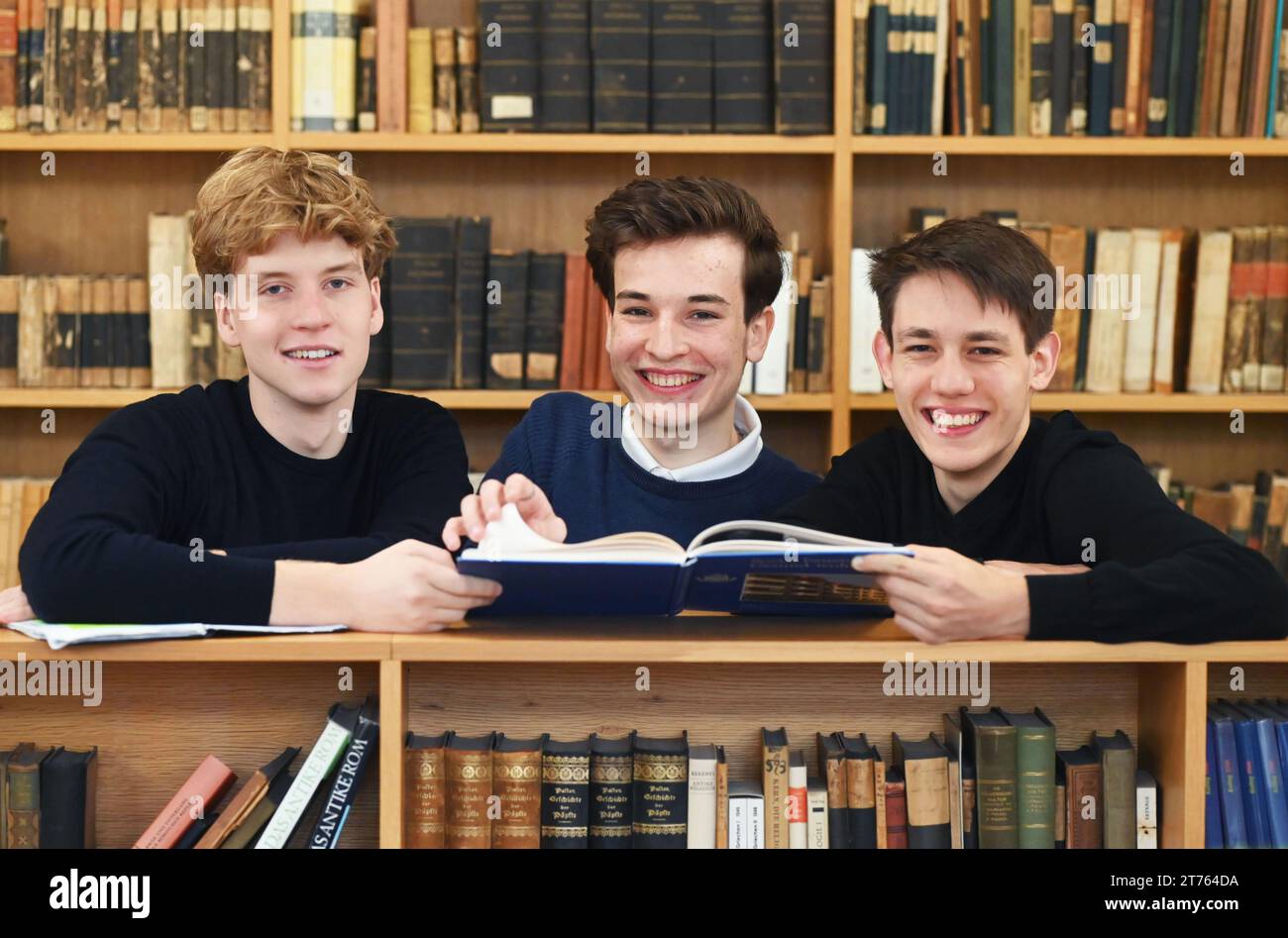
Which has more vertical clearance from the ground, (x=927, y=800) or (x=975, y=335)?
(x=975, y=335)

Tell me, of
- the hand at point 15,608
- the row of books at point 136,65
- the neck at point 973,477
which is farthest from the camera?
the row of books at point 136,65

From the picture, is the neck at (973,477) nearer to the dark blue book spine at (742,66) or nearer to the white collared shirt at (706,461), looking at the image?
the white collared shirt at (706,461)

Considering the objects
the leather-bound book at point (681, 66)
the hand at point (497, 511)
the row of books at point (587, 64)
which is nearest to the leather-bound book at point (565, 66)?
the row of books at point (587, 64)

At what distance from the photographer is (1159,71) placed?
2.79 meters

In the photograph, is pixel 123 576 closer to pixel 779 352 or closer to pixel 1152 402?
pixel 779 352

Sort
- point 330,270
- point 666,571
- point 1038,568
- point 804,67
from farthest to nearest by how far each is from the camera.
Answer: point 804,67
point 330,270
point 1038,568
point 666,571

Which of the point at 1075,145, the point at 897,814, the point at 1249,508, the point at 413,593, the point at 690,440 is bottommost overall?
the point at 897,814

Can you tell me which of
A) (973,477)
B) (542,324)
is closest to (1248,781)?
(973,477)

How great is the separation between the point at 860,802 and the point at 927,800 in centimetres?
7

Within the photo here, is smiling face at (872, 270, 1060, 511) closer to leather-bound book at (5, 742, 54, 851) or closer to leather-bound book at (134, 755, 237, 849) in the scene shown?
leather-bound book at (134, 755, 237, 849)

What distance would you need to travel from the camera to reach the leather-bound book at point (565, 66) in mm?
2785

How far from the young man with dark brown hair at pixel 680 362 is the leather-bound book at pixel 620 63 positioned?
106 centimetres

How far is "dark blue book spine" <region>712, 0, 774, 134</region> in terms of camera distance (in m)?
2.78

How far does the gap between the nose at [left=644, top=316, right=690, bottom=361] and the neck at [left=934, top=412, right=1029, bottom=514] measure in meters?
0.36
